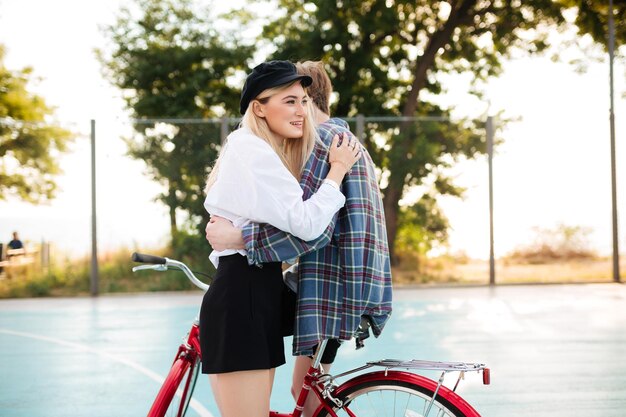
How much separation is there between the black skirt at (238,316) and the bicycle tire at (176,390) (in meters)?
0.43

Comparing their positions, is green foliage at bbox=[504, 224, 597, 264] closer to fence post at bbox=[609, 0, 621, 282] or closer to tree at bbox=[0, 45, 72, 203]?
fence post at bbox=[609, 0, 621, 282]

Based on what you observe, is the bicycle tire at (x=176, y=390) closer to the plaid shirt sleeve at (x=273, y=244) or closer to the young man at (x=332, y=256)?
the young man at (x=332, y=256)

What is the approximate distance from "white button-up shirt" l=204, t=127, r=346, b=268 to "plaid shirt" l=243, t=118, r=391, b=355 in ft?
0.23

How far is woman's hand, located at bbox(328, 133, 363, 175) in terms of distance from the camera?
8.82ft

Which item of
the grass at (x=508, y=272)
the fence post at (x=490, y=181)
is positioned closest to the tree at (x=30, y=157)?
the grass at (x=508, y=272)

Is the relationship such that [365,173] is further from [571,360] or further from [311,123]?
[571,360]

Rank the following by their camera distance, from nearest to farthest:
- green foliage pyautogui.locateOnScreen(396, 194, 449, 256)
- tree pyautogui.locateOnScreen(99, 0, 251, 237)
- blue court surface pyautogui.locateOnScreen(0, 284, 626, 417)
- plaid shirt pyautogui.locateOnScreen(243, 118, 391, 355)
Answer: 1. plaid shirt pyautogui.locateOnScreen(243, 118, 391, 355)
2. blue court surface pyautogui.locateOnScreen(0, 284, 626, 417)
3. green foliage pyautogui.locateOnScreen(396, 194, 449, 256)
4. tree pyautogui.locateOnScreen(99, 0, 251, 237)

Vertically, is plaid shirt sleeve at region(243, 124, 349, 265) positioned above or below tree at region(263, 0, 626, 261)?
below

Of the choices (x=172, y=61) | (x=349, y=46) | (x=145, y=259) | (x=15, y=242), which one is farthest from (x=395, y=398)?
(x=172, y=61)

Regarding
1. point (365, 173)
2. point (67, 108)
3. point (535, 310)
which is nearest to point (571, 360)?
point (535, 310)

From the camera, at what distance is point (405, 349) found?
721 cm

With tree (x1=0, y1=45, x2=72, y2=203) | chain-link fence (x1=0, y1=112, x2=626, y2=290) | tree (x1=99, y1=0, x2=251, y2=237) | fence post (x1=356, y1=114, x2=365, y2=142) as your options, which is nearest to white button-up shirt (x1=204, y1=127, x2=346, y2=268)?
chain-link fence (x1=0, y1=112, x2=626, y2=290)

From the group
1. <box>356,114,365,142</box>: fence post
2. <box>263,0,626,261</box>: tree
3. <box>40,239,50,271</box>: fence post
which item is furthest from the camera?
<box>263,0,626,261</box>: tree

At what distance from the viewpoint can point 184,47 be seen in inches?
669
